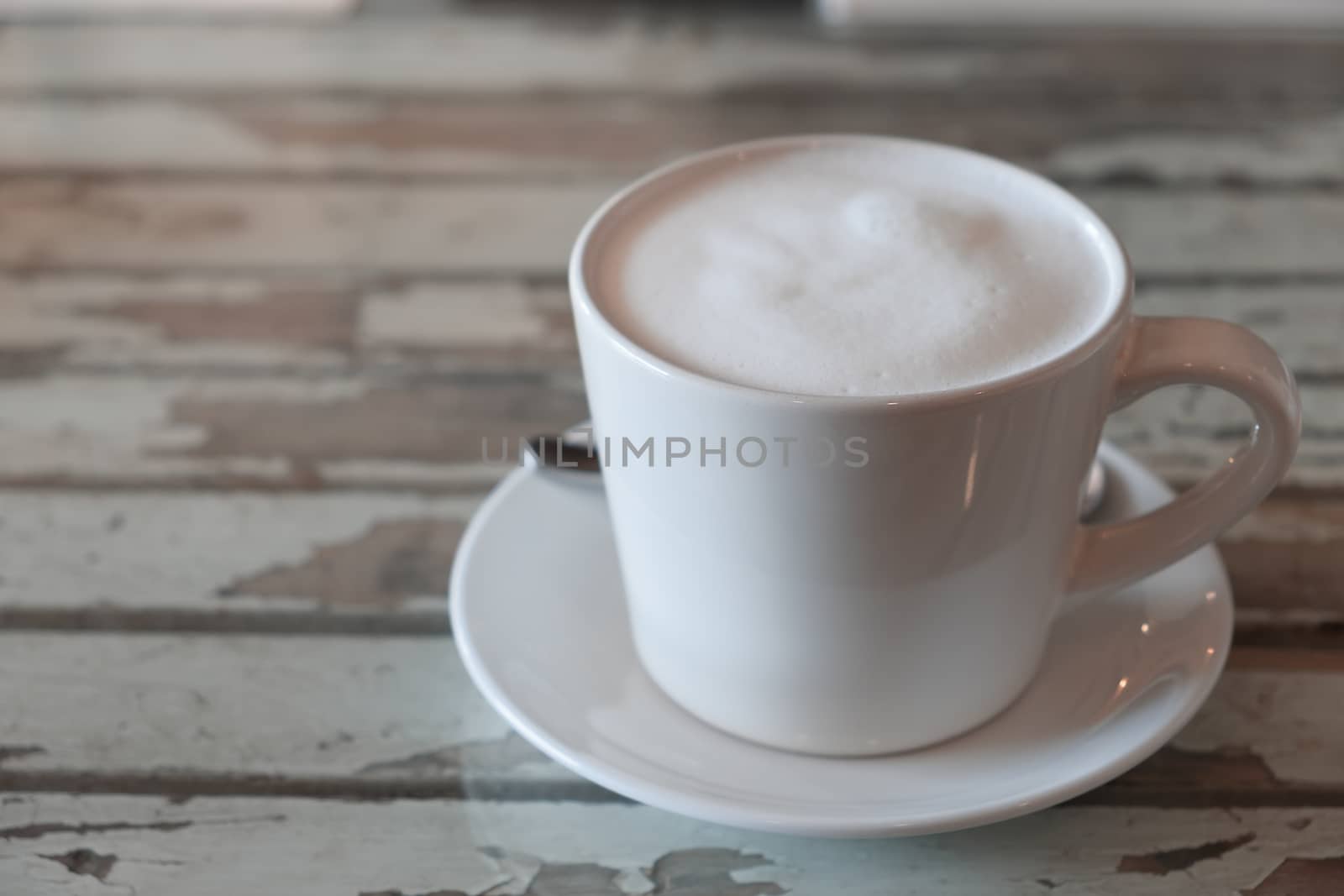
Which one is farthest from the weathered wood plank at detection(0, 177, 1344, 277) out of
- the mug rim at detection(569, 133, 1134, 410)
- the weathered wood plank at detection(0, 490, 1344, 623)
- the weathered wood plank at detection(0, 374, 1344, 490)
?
the mug rim at detection(569, 133, 1134, 410)

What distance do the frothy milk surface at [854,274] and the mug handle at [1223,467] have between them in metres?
0.03

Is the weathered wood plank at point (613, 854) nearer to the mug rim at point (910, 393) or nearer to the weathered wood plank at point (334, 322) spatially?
the mug rim at point (910, 393)

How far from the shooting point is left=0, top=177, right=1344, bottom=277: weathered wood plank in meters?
0.83

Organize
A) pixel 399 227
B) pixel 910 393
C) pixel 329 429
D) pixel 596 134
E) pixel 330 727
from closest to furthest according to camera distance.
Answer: pixel 910 393, pixel 330 727, pixel 329 429, pixel 399 227, pixel 596 134

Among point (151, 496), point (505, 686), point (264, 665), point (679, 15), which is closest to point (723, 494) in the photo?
point (505, 686)

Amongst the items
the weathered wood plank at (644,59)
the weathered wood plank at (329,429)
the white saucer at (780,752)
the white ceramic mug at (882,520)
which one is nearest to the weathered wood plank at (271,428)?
the weathered wood plank at (329,429)

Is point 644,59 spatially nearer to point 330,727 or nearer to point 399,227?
point 399,227

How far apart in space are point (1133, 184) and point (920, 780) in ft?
1.96

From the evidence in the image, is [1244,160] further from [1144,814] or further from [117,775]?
[117,775]

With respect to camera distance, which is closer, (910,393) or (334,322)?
(910,393)

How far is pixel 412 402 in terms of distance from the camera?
0.72 meters

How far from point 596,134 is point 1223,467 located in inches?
25.0

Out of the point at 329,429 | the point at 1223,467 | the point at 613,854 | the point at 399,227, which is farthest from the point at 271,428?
the point at 1223,467

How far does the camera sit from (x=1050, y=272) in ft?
1.45
